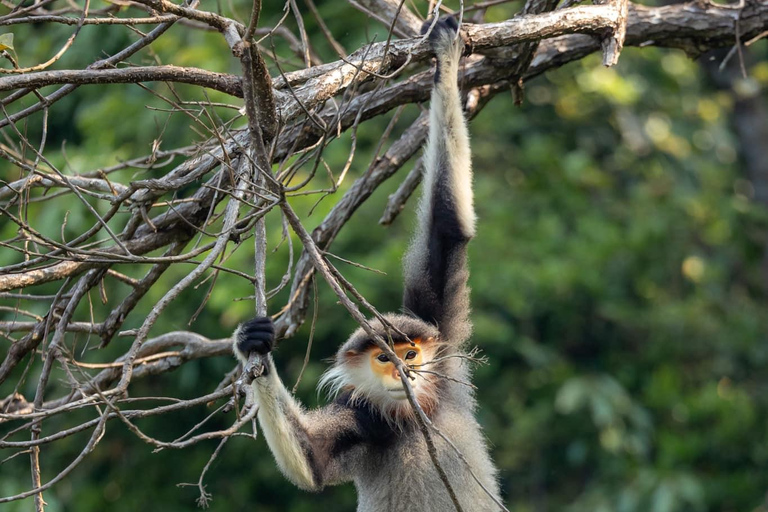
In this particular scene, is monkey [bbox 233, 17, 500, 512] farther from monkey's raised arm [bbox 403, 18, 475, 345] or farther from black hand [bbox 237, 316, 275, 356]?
black hand [bbox 237, 316, 275, 356]

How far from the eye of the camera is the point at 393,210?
4551mm

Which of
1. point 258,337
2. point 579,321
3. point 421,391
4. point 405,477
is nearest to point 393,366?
point 421,391

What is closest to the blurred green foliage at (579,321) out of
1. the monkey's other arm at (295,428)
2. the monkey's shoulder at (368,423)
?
the monkey's shoulder at (368,423)

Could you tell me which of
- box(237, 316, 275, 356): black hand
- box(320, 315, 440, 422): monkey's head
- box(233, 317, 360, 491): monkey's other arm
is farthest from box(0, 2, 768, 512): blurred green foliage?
box(237, 316, 275, 356): black hand

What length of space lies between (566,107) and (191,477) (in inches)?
230

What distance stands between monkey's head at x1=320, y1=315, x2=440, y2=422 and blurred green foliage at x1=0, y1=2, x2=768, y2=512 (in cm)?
396

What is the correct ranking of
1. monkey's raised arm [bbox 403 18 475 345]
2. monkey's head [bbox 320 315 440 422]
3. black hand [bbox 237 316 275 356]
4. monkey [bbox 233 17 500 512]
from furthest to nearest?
monkey's raised arm [bbox 403 18 475 345]
monkey's head [bbox 320 315 440 422]
monkey [bbox 233 17 500 512]
black hand [bbox 237 316 275 356]

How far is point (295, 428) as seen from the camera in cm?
345

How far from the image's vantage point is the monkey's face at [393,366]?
3656mm

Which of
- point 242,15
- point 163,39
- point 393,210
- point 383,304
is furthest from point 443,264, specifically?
point 383,304

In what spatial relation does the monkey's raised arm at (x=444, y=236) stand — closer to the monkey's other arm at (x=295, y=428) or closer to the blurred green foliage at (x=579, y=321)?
the monkey's other arm at (x=295, y=428)

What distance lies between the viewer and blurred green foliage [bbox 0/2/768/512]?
8.89m

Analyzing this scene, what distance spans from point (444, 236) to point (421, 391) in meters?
0.69

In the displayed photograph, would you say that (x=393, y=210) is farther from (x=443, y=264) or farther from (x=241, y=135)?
(x=241, y=135)
